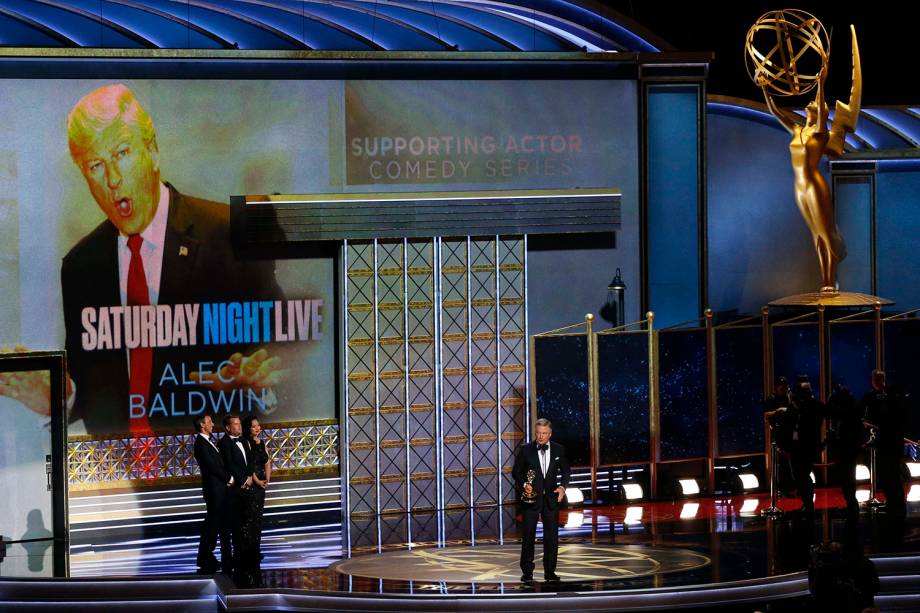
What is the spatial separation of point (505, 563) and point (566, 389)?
2795 mm

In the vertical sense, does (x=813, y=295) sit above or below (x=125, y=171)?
below

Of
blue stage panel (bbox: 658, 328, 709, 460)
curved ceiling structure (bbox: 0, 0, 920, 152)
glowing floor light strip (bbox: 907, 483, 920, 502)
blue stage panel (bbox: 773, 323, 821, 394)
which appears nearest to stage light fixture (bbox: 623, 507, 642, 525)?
blue stage panel (bbox: 658, 328, 709, 460)

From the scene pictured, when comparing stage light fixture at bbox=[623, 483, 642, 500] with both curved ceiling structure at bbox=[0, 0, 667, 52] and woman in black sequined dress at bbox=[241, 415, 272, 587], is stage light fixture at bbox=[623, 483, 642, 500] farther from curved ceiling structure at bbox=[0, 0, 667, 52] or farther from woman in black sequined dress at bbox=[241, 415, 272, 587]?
curved ceiling structure at bbox=[0, 0, 667, 52]

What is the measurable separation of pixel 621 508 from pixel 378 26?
529 cm

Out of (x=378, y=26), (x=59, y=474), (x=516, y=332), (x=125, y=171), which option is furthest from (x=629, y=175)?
(x=59, y=474)

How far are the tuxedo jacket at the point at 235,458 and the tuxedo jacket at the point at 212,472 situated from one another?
5cm

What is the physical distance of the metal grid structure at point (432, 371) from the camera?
45.7ft

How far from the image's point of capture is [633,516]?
13.5 metres

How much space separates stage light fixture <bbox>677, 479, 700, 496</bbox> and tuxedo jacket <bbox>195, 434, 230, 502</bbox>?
16.3ft

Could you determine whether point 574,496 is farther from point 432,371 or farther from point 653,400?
point 432,371

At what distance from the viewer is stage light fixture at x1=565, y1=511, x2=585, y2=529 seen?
13086 mm

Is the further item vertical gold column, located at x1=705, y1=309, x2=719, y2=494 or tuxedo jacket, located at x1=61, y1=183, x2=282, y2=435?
vertical gold column, located at x1=705, y1=309, x2=719, y2=494

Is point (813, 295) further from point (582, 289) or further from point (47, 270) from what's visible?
point (47, 270)

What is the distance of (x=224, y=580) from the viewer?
1054cm
